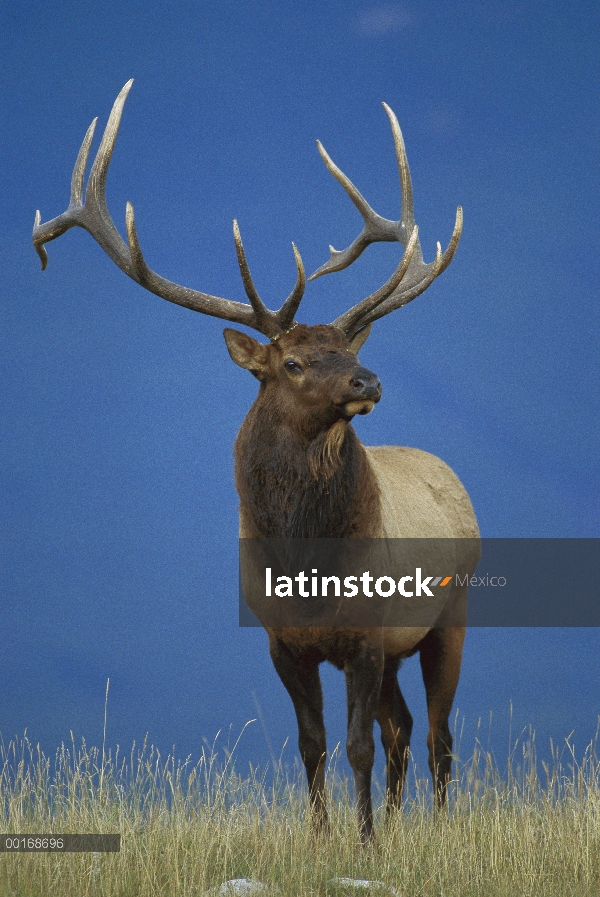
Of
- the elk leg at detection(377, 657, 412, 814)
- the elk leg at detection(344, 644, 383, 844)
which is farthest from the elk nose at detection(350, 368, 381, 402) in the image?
the elk leg at detection(377, 657, 412, 814)

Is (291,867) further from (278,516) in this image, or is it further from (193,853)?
(278,516)

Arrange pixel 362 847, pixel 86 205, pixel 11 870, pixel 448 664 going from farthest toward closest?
pixel 448 664, pixel 86 205, pixel 362 847, pixel 11 870

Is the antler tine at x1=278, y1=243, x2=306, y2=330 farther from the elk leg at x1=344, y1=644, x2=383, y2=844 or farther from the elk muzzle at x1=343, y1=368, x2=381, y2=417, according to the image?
the elk leg at x1=344, y1=644, x2=383, y2=844

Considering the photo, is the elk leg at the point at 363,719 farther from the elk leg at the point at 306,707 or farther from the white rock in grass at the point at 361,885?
the white rock in grass at the point at 361,885

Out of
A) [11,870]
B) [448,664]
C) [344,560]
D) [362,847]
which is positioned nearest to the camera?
[11,870]

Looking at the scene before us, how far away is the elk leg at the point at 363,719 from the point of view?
6547mm

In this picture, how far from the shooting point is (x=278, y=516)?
6824mm

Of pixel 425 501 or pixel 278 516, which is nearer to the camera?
pixel 278 516

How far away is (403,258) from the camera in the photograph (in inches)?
289

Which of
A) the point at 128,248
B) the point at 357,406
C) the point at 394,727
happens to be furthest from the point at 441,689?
the point at 128,248

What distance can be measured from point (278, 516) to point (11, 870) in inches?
95.5

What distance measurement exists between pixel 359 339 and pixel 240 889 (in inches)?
134

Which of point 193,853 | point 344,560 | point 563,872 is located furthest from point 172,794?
point 563,872


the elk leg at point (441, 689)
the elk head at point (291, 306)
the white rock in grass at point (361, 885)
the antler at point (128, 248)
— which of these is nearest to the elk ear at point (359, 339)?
the elk head at point (291, 306)
